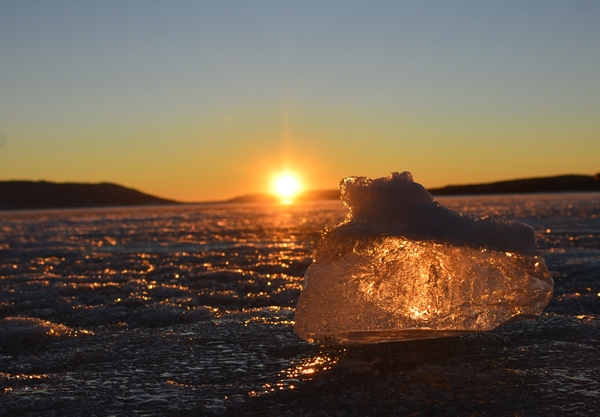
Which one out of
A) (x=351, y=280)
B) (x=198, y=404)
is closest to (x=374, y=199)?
(x=351, y=280)

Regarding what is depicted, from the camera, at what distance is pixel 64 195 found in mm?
139000

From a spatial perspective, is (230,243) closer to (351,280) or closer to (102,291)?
(102,291)

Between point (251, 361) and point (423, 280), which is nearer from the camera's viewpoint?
point (251, 361)

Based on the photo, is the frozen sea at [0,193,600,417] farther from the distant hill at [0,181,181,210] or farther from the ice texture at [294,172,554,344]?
the distant hill at [0,181,181,210]

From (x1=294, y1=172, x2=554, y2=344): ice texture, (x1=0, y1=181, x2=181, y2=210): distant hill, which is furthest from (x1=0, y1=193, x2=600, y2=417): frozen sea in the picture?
(x1=0, y1=181, x2=181, y2=210): distant hill

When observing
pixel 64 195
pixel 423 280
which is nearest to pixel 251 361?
pixel 423 280

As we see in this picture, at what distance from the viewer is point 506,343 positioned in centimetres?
448

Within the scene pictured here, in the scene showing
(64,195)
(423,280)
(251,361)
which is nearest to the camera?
(251,361)

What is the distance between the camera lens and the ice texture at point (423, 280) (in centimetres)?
448

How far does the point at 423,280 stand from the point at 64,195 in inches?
5749

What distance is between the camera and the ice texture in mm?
4480

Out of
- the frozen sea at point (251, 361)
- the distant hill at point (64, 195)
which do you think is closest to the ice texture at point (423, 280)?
the frozen sea at point (251, 361)

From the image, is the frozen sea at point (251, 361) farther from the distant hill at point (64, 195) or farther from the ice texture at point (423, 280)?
the distant hill at point (64, 195)

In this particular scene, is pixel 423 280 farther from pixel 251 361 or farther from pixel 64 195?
pixel 64 195
